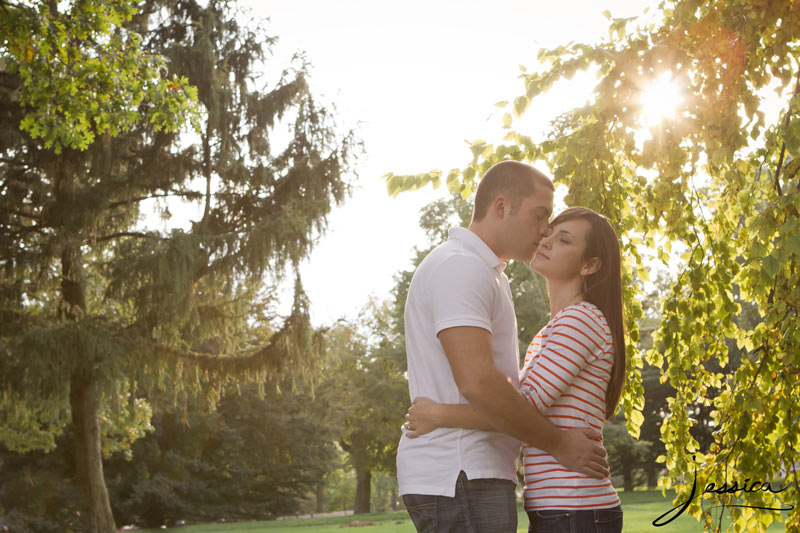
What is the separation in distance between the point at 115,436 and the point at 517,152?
2040 centimetres

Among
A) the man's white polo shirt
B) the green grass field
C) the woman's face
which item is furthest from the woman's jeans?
the green grass field

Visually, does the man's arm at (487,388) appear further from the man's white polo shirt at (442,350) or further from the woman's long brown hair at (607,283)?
the woman's long brown hair at (607,283)

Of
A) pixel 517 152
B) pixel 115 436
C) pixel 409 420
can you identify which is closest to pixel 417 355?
pixel 409 420

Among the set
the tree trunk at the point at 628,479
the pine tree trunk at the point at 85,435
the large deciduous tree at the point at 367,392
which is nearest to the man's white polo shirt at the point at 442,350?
the pine tree trunk at the point at 85,435

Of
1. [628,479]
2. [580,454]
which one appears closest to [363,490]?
[628,479]

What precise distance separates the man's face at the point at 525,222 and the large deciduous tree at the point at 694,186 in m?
0.97

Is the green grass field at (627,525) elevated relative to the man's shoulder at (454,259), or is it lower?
lower

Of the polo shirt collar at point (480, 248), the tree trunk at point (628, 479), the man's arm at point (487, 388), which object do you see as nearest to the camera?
the man's arm at point (487, 388)

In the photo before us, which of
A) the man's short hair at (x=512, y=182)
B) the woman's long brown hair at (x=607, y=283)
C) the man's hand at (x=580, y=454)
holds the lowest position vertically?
the man's hand at (x=580, y=454)

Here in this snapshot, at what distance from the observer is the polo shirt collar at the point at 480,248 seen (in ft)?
7.30

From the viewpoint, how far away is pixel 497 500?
6.84 ft

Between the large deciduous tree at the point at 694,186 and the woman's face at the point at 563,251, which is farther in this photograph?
the large deciduous tree at the point at 694,186

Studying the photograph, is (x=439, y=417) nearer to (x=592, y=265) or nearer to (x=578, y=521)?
(x=578, y=521)

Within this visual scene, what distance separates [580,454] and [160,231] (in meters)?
12.2
